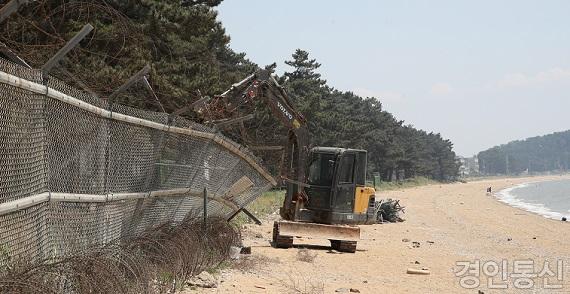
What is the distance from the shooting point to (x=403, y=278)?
12977mm

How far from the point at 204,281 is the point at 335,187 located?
8.55m

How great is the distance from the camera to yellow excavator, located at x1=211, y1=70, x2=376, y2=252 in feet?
53.3

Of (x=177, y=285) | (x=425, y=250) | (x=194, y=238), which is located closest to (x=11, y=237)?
(x=177, y=285)

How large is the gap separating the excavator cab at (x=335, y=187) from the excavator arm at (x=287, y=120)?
1.29ft

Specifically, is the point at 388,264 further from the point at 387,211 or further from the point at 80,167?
the point at 387,211

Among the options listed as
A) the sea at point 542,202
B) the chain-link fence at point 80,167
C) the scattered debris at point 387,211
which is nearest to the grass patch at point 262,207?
the scattered debris at point 387,211

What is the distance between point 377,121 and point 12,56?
101924 millimetres

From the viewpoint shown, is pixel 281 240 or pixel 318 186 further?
pixel 318 186

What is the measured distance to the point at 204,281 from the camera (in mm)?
9031

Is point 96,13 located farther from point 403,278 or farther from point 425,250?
point 425,250

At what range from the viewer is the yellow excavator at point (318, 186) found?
16234 mm

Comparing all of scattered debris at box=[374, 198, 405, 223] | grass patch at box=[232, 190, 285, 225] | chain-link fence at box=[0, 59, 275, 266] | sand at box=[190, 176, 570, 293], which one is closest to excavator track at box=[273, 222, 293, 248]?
sand at box=[190, 176, 570, 293]

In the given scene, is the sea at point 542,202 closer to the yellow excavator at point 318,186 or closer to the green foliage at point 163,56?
the green foliage at point 163,56

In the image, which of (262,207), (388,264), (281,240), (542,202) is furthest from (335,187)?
(542,202)
